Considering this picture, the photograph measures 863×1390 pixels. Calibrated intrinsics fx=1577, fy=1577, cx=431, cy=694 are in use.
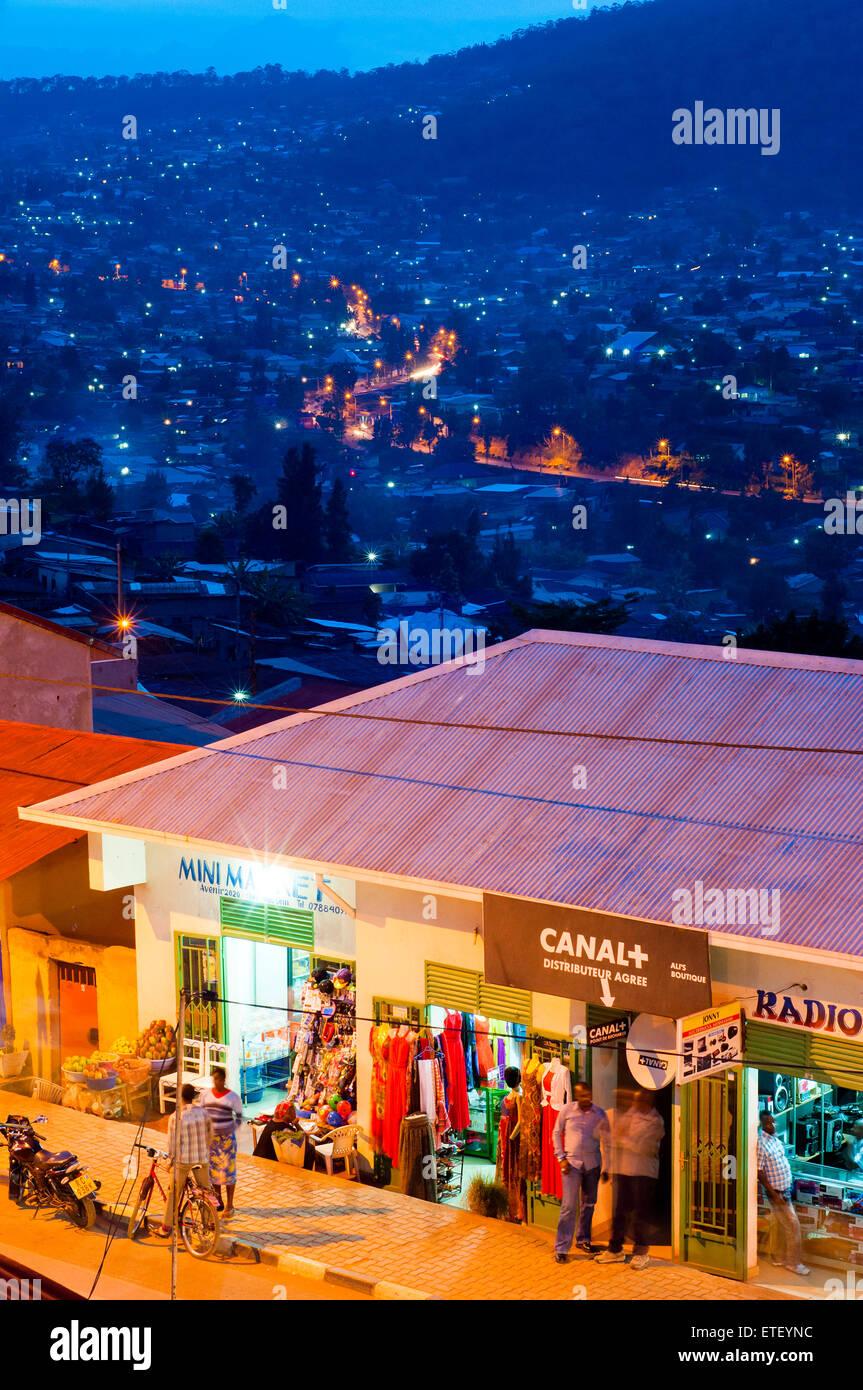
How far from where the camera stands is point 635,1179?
1228 cm

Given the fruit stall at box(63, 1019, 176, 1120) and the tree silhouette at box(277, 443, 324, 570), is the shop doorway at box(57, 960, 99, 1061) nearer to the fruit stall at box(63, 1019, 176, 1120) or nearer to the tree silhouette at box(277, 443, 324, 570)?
the fruit stall at box(63, 1019, 176, 1120)

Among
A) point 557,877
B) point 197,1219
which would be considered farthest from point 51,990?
point 557,877

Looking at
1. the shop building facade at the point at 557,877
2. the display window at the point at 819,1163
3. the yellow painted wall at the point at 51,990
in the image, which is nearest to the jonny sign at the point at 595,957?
the shop building facade at the point at 557,877

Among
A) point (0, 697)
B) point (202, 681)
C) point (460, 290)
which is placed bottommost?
point (202, 681)

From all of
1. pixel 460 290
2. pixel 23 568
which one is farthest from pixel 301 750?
pixel 460 290

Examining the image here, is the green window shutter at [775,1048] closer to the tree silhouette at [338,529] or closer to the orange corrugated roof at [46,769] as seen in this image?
the orange corrugated roof at [46,769]

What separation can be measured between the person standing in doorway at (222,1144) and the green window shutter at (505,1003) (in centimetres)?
229

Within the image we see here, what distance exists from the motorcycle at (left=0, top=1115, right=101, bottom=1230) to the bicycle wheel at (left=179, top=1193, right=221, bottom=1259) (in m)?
0.97

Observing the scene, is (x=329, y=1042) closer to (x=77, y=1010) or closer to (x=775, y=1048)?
(x=77, y=1010)

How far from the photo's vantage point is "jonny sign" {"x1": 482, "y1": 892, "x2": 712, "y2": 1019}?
11539mm

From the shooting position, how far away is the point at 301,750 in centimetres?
1573

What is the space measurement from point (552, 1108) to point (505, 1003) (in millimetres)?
1009
